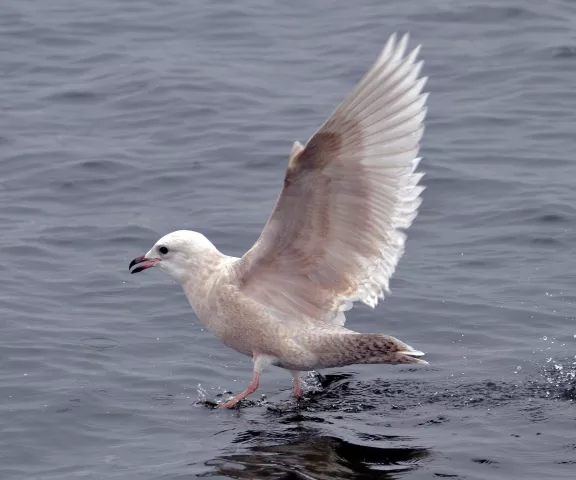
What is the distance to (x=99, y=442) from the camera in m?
8.38

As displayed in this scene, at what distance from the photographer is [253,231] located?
482 inches

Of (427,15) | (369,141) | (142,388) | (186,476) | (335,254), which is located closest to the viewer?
(186,476)

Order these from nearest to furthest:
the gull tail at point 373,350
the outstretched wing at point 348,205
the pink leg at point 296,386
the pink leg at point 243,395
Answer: the outstretched wing at point 348,205 < the gull tail at point 373,350 < the pink leg at point 243,395 < the pink leg at point 296,386

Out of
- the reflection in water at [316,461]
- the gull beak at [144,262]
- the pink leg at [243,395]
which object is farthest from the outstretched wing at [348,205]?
the reflection in water at [316,461]

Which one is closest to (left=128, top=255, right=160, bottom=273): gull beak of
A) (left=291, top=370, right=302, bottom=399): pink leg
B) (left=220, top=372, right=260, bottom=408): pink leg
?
(left=220, top=372, right=260, bottom=408): pink leg

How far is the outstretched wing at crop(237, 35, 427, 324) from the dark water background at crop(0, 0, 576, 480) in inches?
29.5

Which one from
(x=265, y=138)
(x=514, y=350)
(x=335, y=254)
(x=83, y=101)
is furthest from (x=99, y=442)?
(x=83, y=101)

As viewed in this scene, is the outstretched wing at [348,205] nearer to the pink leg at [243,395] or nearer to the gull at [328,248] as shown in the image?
Result: the gull at [328,248]

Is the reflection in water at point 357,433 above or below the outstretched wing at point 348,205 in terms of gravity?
below

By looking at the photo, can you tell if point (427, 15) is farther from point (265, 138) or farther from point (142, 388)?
point (142, 388)

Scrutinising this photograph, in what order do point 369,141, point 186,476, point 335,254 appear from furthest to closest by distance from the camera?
point 335,254, point 369,141, point 186,476

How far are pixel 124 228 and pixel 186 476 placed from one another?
17.4ft

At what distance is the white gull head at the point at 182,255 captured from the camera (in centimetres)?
927

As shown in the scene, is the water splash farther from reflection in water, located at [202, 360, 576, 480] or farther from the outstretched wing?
the outstretched wing
